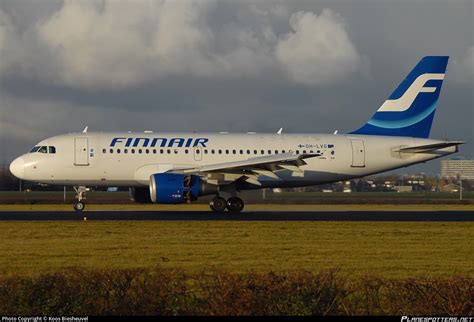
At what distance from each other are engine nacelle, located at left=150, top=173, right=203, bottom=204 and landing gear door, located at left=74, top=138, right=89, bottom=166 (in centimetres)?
440

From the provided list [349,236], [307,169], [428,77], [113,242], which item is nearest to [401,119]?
[428,77]

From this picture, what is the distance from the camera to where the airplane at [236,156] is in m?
39.0

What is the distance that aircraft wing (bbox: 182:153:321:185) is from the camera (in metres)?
37.7

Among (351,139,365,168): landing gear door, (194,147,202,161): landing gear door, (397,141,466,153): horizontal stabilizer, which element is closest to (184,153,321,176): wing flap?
(194,147,202,161): landing gear door

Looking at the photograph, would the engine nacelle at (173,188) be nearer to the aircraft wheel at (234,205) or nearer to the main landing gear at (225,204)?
the main landing gear at (225,204)

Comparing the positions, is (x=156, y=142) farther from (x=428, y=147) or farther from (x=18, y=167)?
(x=428, y=147)

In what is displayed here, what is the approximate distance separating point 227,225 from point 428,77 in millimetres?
19720

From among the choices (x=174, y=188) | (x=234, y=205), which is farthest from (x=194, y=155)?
(x=174, y=188)

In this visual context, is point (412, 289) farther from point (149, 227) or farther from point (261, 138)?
point (261, 138)

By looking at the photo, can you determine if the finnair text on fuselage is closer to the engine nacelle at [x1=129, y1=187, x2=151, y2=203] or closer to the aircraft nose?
the engine nacelle at [x1=129, y1=187, x2=151, y2=203]

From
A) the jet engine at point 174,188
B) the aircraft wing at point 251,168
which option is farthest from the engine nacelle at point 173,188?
the aircraft wing at point 251,168

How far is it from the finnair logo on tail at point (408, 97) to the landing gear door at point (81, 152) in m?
16.2

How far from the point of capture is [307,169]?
137 ft

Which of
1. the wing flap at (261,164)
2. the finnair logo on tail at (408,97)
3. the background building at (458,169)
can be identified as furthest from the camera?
the background building at (458,169)
